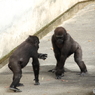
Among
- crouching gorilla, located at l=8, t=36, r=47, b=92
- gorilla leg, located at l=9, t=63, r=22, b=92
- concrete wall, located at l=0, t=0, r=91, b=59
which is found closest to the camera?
gorilla leg, located at l=9, t=63, r=22, b=92

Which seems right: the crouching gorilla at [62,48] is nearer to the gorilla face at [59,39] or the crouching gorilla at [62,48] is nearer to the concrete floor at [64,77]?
the gorilla face at [59,39]

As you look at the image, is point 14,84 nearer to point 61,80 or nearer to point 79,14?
point 61,80

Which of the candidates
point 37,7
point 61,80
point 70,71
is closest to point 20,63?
point 61,80

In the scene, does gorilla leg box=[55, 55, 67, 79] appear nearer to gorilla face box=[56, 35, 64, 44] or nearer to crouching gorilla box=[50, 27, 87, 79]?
crouching gorilla box=[50, 27, 87, 79]

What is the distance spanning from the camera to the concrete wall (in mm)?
10228

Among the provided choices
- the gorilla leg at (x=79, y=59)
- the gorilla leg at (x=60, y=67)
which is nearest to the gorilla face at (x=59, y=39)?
the gorilla leg at (x=60, y=67)

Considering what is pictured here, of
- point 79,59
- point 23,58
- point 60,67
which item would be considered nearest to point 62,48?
point 60,67

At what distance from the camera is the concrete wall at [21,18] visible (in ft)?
33.6

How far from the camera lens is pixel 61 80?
832 centimetres

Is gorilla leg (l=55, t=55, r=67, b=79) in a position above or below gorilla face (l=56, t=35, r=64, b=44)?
below

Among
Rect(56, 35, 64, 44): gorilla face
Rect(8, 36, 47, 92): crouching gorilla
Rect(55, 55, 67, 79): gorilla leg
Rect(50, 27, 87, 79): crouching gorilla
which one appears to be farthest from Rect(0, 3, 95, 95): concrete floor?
Rect(56, 35, 64, 44): gorilla face

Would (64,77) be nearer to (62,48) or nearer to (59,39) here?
(62,48)

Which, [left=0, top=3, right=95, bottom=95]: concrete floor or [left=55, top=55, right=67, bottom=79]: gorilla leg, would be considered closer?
[left=0, top=3, right=95, bottom=95]: concrete floor

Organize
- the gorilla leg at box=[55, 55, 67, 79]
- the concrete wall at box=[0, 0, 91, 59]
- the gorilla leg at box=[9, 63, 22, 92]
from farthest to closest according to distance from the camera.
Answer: the concrete wall at box=[0, 0, 91, 59] < the gorilla leg at box=[55, 55, 67, 79] < the gorilla leg at box=[9, 63, 22, 92]
